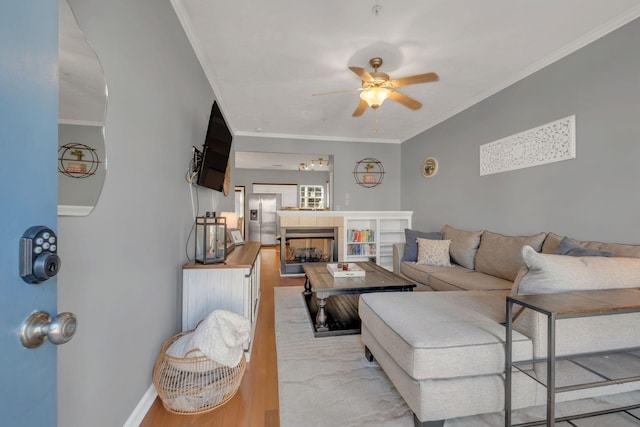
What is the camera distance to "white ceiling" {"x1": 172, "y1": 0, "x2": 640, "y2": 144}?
1.99 metres

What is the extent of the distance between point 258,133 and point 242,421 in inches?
176

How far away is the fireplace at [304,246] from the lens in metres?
4.99

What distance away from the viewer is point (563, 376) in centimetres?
135

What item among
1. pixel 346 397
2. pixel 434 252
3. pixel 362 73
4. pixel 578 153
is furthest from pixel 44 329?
pixel 434 252

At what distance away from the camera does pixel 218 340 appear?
5.11 feet

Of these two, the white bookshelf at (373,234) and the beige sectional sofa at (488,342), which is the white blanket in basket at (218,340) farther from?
the white bookshelf at (373,234)

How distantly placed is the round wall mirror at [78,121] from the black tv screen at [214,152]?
3.76ft

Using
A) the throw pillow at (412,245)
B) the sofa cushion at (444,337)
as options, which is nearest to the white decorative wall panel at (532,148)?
the throw pillow at (412,245)

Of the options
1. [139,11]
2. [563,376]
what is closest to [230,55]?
[139,11]

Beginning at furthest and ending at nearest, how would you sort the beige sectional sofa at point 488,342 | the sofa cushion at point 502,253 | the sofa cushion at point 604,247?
the sofa cushion at point 502,253, the sofa cushion at point 604,247, the beige sectional sofa at point 488,342

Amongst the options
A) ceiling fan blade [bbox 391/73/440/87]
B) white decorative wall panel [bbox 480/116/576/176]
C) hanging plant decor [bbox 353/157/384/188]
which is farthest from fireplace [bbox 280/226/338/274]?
ceiling fan blade [bbox 391/73/440/87]

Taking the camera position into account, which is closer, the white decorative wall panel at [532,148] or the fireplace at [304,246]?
the white decorative wall panel at [532,148]

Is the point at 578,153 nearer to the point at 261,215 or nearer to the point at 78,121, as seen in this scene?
the point at 78,121

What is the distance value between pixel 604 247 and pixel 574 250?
269 mm
